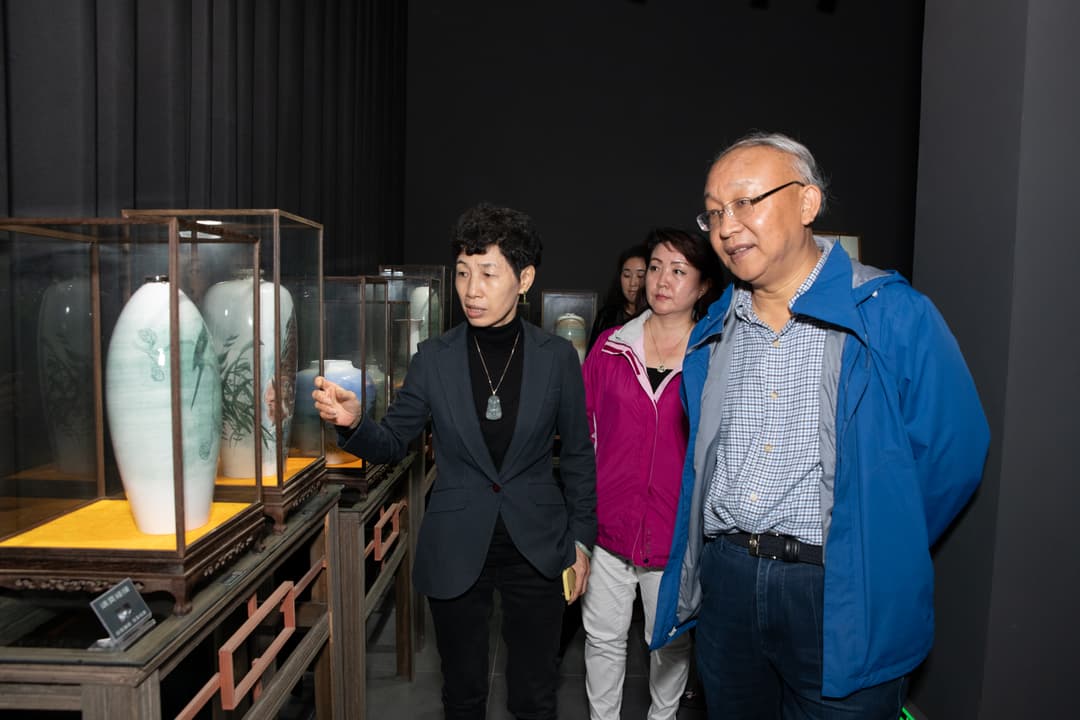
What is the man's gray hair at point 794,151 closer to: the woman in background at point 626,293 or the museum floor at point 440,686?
the woman in background at point 626,293

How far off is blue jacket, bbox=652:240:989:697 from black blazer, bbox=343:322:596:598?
621 mm

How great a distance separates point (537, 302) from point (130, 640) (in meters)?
4.29

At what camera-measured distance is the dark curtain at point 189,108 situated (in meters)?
1.31

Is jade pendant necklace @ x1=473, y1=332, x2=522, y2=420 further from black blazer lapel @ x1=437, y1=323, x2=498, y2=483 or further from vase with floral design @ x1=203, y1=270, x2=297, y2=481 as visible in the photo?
vase with floral design @ x1=203, y1=270, x2=297, y2=481

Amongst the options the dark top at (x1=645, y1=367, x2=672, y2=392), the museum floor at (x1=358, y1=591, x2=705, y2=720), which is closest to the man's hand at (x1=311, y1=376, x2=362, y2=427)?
the dark top at (x1=645, y1=367, x2=672, y2=392)

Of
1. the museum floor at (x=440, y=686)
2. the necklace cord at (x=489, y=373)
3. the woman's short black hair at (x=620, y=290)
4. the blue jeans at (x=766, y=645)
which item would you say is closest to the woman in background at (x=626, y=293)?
the woman's short black hair at (x=620, y=290)

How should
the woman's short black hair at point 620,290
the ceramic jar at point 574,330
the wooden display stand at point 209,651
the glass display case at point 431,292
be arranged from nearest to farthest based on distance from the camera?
the wooden display stand at point 209,651
the glass display case at point 431,292
the woman's short black hair at point 620,290
the ceramic jar at point 574,330

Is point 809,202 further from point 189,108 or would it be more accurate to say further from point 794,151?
point 189,108

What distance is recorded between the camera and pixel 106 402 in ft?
3.57

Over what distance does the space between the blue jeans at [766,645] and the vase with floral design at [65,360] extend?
1171 mm

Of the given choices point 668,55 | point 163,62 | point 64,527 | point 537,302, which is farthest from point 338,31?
point 64,527

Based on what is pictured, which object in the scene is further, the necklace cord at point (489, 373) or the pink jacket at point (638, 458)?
the pink jacket at point (638, 458)

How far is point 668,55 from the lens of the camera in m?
5.14

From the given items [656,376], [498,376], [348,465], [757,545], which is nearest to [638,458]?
[656,376]
